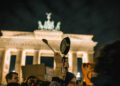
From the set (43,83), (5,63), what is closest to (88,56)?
(5,63)

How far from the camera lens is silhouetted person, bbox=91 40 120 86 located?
4.66ft

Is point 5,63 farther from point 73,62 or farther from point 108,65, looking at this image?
point 108,65

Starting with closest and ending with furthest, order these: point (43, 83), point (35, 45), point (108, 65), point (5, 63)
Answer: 1. point (108, 65)
2. point (43, 83)
3. point (5, 63)
4. point (35, 45)

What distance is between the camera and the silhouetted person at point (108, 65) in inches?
55.9

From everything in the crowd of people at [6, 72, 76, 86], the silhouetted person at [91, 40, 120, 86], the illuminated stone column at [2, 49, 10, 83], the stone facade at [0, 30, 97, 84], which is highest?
the stone facade at [0, 30, 97, 84]

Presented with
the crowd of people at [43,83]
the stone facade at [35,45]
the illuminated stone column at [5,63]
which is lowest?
the crowd of people at [43,83]

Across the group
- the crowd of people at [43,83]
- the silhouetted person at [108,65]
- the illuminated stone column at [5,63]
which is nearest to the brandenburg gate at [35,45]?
the illuminated stone column at [5,63]

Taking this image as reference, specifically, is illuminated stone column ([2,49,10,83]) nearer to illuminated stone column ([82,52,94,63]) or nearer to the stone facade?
the stone facade

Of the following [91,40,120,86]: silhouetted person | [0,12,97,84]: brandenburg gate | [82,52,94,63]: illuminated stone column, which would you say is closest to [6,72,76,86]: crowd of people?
[91,40,120,86]: silhouetted person

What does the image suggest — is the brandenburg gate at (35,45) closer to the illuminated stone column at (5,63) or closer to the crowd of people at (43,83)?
the illuminated stone column at (5,63)

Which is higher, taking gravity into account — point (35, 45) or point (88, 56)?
point (35, 45)

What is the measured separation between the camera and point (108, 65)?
1492 mm

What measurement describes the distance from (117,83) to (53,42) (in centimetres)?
4815

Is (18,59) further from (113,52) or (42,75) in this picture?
(113,52)
